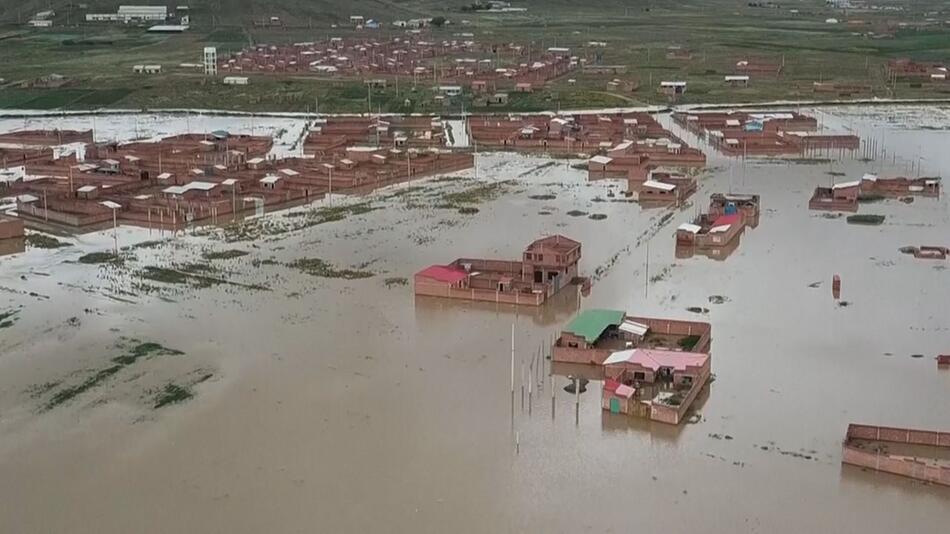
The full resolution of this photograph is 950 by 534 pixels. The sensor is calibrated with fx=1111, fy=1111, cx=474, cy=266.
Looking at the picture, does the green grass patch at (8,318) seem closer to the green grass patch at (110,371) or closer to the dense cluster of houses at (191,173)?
the green grass patch at (110,371)

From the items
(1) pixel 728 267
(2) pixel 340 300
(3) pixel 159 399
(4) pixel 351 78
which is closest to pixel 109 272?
(2) pixel 340 300

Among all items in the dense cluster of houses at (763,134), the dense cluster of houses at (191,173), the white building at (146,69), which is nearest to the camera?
the dense cluster of houses at (191,173)

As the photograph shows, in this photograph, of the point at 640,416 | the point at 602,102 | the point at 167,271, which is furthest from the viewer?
the point at 602,102

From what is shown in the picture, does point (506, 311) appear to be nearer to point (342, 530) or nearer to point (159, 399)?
point (159, 399)

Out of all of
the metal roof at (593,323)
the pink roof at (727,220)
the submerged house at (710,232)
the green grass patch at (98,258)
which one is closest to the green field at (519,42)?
the pink roof at (727,220)

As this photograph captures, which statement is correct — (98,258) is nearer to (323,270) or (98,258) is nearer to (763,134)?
(323,270)

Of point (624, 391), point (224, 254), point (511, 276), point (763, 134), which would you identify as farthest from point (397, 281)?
point (763, 134)
